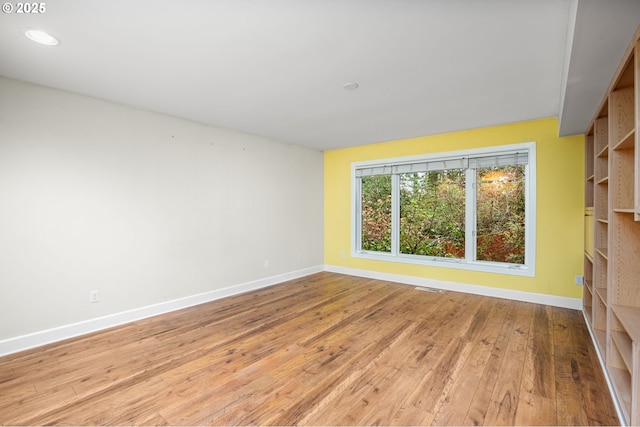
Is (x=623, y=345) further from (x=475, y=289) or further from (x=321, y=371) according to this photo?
(x=475, y=289)

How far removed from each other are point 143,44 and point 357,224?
4324 millimetres

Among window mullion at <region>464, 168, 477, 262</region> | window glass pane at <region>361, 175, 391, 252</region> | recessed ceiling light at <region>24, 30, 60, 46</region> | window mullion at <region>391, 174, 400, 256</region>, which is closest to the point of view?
recessed ceiling light at <region>24, 30, 60, 46</region>

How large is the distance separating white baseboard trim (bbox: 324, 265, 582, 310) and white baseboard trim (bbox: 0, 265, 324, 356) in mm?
1844

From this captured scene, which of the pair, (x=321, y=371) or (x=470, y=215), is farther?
(x=470, y=215)

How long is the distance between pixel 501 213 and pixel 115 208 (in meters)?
4.91

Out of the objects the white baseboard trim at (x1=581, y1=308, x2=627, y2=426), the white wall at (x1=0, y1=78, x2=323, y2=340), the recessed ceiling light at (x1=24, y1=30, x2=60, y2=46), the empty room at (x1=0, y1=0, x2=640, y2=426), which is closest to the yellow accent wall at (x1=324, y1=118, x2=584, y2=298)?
the empty room at (x1=0, y1=0, x2=640, y2=426)

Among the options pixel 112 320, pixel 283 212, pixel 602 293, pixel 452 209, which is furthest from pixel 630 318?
pixel 112 320

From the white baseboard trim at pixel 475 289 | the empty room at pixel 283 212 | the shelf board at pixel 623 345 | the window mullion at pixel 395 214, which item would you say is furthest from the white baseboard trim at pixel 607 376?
the window mullion at pixel 395 214

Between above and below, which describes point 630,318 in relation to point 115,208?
below

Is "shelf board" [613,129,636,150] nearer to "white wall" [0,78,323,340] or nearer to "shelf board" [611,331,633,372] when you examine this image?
"shelf board" [611,331,633,372]

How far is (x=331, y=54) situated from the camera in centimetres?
221

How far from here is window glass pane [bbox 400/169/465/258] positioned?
4551 mm

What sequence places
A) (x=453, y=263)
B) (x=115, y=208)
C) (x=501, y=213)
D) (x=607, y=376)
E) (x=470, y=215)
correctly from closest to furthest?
(x=607, y=376)
(x=115, y=208)
(x=501, y=213)
(x=470, y=215)
(x=453, y=263)

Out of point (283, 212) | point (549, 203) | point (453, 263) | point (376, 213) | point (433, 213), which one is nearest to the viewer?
point (549, 203)
